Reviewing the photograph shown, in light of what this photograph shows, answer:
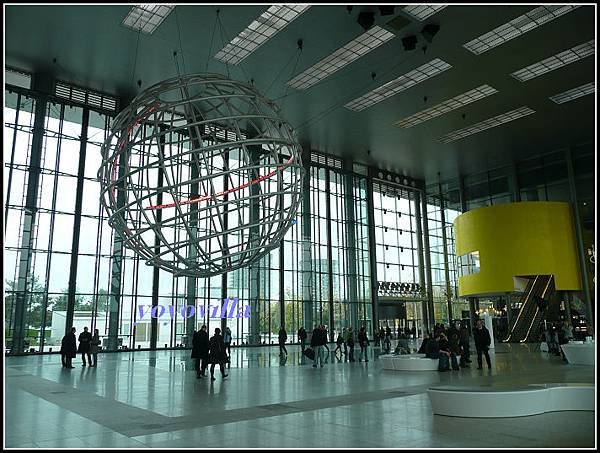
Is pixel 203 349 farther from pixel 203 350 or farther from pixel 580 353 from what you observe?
pixel 580 353

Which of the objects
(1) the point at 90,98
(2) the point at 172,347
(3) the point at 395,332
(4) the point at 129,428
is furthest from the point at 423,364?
(3) the point at 395,332

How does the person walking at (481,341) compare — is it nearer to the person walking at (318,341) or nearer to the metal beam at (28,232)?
the person walking at (318,341)

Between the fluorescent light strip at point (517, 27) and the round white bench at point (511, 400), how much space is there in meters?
15.6

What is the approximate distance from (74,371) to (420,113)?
20.6 meters

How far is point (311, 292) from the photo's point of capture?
31.2 meters

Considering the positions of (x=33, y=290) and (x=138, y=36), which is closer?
(x=138, y=36)

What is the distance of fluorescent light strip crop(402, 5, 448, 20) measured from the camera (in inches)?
689

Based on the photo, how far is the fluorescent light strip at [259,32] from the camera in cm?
1766

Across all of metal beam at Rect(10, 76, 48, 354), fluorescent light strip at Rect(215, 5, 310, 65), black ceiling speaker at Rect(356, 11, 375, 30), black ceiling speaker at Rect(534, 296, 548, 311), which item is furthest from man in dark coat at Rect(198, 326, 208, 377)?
black ceiling speaker at Rect(534, 296, 548, 311)

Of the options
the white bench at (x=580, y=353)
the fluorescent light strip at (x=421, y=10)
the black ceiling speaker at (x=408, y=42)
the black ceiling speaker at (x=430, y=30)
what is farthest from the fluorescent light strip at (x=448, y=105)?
the white bench at (x=580, y=353)

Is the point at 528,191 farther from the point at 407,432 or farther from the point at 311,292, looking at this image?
the point at 407,432

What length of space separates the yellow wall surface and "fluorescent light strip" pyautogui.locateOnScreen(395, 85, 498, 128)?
837cm

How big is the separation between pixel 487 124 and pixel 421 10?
1273 centimetres

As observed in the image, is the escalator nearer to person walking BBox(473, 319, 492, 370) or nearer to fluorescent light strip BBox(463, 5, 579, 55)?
fluorescent light strip BBox(463, 5, 579, 55)
